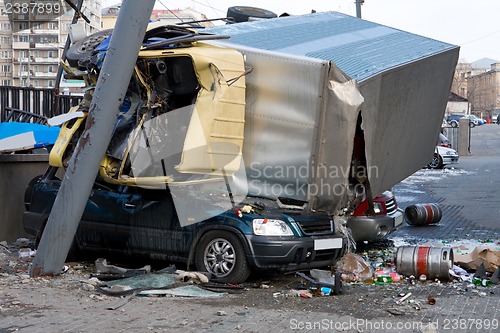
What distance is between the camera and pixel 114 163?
9516mm

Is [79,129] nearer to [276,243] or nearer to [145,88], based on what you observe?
[145,88]

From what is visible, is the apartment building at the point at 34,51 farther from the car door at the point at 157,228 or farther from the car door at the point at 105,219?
the car door at the point at 157,228

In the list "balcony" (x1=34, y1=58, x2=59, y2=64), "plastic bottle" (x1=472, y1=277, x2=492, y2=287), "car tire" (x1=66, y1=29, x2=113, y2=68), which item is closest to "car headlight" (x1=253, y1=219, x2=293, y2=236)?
"plastic bottle" (x1=472, y1=277, x2=492, y2=287)

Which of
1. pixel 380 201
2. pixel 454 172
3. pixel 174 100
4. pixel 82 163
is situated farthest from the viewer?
pixel 454 172

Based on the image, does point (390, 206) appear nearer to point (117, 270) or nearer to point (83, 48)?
point (117, 270)

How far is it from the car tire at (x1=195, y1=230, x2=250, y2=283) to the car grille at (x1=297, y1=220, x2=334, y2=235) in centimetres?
80

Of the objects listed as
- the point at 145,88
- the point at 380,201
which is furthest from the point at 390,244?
the point at 145,88

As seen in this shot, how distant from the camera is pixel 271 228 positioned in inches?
344

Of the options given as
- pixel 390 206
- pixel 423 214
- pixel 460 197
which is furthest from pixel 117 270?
pixel 460 197

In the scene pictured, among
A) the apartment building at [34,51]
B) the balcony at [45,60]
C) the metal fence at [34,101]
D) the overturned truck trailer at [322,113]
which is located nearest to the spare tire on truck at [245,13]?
the overturned truck trailer at [322,113]

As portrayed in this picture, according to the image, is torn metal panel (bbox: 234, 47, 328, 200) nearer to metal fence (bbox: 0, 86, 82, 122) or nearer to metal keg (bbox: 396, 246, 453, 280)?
metal keg (bbox: 396, 246, 453, 280)

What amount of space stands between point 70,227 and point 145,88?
2126mm

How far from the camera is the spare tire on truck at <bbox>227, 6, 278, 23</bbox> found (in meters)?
13.2

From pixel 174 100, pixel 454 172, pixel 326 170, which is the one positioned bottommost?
pixel 454 172
